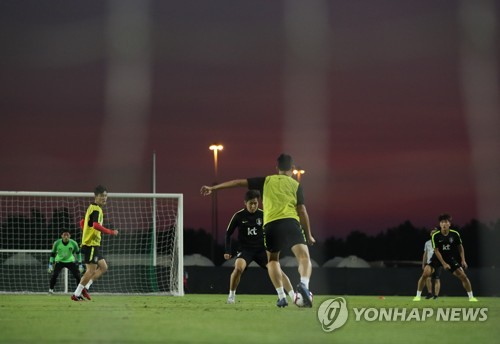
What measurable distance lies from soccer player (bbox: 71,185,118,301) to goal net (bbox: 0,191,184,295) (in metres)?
5.07

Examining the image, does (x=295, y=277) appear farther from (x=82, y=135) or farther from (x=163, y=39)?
(x=163, y=39)

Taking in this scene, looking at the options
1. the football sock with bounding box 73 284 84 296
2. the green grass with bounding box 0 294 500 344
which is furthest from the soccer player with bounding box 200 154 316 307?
the football sock with bounding box 73 284 84 296

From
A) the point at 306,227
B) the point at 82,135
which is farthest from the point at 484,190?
the point at 82,135

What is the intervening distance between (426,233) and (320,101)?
51.8m

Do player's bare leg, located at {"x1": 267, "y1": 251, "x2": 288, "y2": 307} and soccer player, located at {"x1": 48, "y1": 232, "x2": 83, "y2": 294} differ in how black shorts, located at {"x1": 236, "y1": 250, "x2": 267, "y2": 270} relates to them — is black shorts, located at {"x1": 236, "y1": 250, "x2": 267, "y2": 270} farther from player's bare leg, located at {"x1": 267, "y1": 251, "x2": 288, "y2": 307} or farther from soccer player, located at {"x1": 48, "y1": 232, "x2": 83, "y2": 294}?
soccer player, located at {"x1": 48, "y1": 232, "x2": 83, "y2": 294}

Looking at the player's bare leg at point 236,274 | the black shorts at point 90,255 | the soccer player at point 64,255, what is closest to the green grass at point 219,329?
the player's bare leg at point 236,274

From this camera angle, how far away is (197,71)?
23.9m

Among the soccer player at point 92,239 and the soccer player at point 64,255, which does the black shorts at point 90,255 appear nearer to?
the soccer player at point 92,239

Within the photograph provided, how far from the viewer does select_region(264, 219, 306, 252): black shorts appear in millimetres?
12258

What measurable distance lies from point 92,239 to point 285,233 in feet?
18.0

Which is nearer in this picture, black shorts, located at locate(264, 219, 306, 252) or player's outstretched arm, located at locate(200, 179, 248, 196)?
player's outstretched arm, located at locate(200, 179, 248, 196)

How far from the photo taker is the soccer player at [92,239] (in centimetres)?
1609

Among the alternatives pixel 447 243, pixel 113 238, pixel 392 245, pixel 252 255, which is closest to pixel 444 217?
pixel 447 243

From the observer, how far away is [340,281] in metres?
33.5
